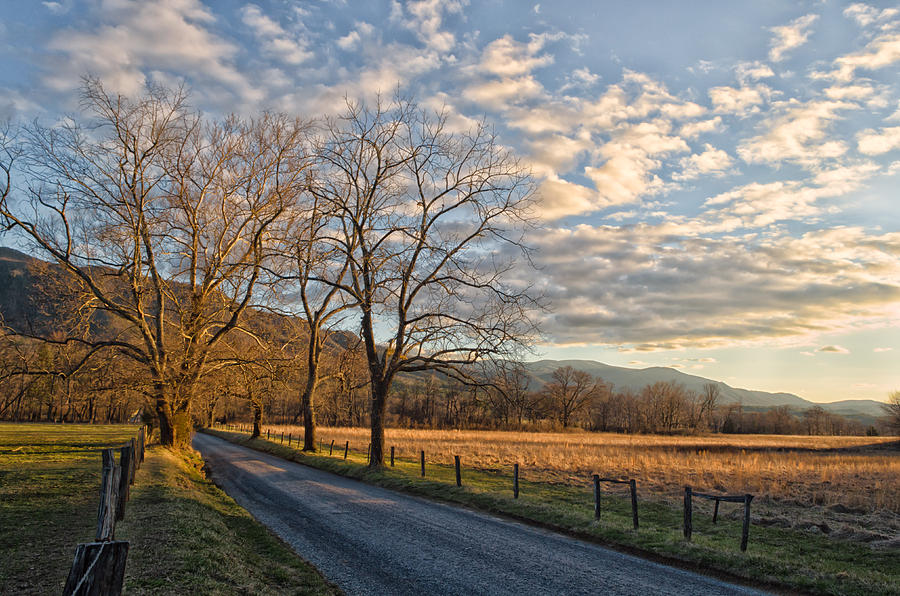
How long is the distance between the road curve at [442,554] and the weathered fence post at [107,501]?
3.22 m

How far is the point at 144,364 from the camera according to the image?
26.0 meters

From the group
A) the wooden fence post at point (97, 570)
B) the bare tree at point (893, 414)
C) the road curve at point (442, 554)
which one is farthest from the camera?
the bare tree at point (893, 414)

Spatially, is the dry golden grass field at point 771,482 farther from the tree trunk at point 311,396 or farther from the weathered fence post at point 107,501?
the weathered fence post at point 107,501

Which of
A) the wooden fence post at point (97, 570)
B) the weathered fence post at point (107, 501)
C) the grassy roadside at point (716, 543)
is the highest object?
the wooden fence post at point (97, 570)

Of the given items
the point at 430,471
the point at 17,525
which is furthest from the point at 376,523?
the point at 430,471

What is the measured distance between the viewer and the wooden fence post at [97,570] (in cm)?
292

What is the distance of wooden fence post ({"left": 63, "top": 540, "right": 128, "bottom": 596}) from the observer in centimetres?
292

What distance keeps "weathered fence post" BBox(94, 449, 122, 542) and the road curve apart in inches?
127

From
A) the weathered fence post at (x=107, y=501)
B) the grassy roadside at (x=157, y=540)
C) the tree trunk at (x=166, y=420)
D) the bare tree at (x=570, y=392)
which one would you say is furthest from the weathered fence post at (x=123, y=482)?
the bare tree at (x=570, y=392)

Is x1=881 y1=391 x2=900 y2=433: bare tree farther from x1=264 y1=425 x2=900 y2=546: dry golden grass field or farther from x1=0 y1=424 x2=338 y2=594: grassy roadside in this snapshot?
x1=0 y1=424 x2=338 y2=594: grassy roadside

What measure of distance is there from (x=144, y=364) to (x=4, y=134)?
11664mm

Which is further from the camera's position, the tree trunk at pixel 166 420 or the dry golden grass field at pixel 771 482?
the tree trunk at pixel 166 420

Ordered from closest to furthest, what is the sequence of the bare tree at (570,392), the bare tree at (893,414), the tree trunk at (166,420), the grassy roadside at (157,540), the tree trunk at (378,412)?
the grassy roadside at (157,540), the tree trunk at (378,412), the tree trunk at (166,420), the bare tree at (893,414), the bare tree at (570,392)

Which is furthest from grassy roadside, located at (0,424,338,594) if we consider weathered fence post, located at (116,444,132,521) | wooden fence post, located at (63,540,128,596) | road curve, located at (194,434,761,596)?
wooden fence post, located at (63,540,128,596)
